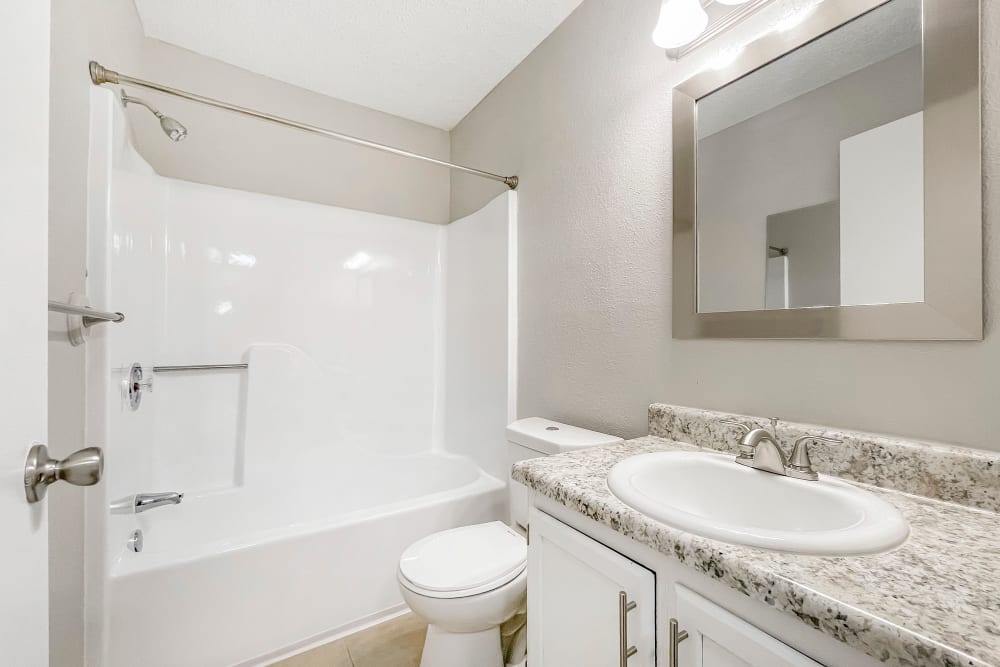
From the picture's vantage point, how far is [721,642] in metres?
0.58

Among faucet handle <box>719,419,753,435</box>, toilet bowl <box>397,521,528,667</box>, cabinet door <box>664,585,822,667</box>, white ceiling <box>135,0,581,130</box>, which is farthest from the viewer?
white ceiling <box>135,0,581,130</box>

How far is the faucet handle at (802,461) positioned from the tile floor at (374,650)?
1.44 metres

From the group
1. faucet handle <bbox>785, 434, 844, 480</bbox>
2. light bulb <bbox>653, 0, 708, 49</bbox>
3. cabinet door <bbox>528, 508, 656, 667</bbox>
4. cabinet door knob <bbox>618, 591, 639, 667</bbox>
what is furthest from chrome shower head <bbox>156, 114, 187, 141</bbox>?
faucet handle <bbox>785, 434, 844, 480</bbox>

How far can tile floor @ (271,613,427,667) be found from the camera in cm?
150

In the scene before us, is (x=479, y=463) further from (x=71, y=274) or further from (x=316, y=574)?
(x=71, y=274)

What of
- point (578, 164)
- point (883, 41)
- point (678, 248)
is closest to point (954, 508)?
point (678, 248)

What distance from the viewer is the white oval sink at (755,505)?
0.59 m

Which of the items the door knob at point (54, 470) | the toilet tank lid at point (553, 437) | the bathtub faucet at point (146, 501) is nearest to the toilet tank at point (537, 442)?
the toilet tank lid at point (553, 437)

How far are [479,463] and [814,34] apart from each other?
2.07 metres

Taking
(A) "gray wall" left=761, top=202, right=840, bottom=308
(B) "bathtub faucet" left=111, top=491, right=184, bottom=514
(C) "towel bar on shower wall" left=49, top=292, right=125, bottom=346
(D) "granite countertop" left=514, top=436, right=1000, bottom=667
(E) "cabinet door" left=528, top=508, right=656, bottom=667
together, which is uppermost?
(A) "gray wall" left=761, top=202, right=840, bottom=308

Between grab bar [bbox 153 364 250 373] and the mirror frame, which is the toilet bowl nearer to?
the mirror frame

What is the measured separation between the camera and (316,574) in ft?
5.07

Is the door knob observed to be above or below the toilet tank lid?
above

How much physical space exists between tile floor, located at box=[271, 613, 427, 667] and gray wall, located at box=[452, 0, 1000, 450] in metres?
1.00
